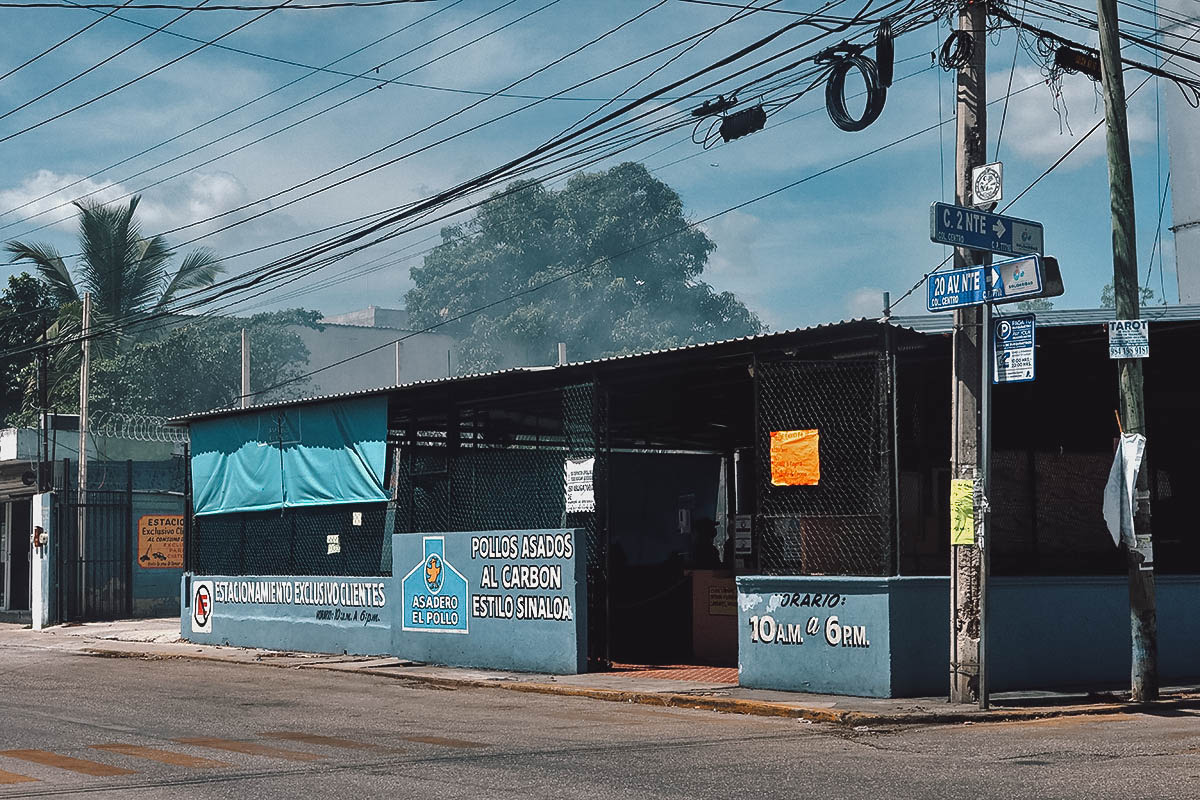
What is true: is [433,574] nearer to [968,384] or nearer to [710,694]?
[710,694]

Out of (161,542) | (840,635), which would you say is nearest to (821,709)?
(840,635)

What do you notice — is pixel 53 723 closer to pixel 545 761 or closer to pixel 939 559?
pixel 545 761

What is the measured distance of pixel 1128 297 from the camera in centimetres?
1402

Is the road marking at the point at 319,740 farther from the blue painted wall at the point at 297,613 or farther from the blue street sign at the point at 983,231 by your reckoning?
the blue painted wall at the point at 297,613

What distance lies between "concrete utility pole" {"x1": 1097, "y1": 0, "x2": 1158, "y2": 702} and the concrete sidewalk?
0.47 metres

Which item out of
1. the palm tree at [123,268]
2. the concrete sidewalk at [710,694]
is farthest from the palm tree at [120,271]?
the concrete sidewalk at [710,694]

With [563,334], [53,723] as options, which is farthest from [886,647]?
[563,334]

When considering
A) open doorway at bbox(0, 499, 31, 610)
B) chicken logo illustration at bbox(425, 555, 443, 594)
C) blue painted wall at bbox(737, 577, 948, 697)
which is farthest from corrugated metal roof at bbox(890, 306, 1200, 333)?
open doorway at bbox(0, 499, 31, 610)

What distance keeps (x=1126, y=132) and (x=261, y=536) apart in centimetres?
1551

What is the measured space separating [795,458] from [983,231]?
3.47 meters

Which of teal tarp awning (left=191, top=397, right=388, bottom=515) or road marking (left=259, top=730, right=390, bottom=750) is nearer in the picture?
road marking (left=259, top=730, right=390, bottom=750)

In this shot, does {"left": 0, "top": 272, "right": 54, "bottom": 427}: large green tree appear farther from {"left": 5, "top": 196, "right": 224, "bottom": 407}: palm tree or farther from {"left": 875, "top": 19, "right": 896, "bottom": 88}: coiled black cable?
{"left": 875, "top": 19, "right": 896, "bottom": 88}: coiled black cable

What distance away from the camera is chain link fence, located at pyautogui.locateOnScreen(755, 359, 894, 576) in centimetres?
1539

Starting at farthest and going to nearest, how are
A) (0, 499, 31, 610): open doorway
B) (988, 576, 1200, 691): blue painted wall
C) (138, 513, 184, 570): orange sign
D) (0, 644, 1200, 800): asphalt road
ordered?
(0, 499, 31, 610): open doorway < (138, 513, 184, 570): orange sign < (988, 576, 1200, 691): blue painted wall < (0, 644, 1200, 800): asphalt road
